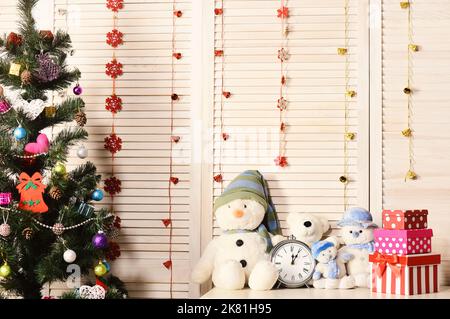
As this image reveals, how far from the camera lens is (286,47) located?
255 centimetres

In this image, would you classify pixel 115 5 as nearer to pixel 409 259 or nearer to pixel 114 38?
pixel 114 38

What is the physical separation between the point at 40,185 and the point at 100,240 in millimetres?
248

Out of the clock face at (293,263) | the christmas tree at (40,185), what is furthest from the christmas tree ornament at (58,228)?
the clock face at (293,263)

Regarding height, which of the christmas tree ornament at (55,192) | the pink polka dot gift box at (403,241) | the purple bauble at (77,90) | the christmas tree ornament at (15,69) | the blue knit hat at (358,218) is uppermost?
the christmas tree ornament at (15,69)

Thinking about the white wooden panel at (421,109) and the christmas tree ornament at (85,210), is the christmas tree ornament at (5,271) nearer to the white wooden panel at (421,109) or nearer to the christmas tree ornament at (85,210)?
the christmas tree ornament at (85,210)

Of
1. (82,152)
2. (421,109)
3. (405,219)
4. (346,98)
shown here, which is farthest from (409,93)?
(82,152)

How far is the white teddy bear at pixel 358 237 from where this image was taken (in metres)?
2.38

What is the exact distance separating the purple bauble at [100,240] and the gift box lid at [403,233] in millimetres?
836

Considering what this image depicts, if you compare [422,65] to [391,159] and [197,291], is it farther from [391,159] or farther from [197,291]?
[197,291]

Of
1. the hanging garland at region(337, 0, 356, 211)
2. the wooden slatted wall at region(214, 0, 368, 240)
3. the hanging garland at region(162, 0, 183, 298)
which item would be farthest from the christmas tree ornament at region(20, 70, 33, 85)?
the hanging garland at region(337, 0, 356, 211)

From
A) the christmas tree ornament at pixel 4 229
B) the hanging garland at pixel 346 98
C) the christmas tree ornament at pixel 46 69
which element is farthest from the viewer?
the hanging garland at pixel 346 98

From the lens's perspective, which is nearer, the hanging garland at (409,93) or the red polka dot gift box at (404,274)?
the red polka dot gift box at (404,274)
